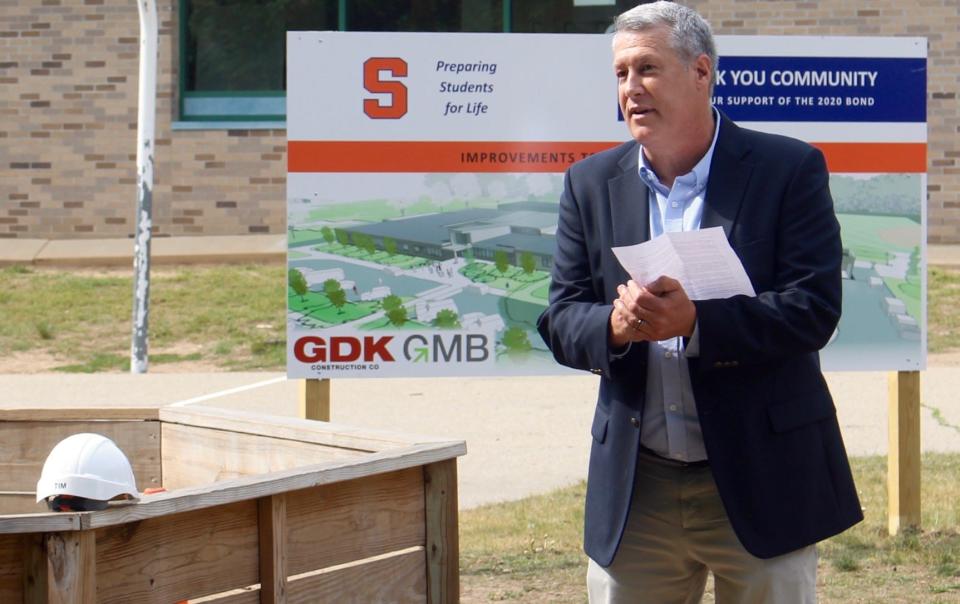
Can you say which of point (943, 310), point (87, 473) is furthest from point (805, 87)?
point (943, 310)

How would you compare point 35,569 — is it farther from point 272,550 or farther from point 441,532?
point 441,532

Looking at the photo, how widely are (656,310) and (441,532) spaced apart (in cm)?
120

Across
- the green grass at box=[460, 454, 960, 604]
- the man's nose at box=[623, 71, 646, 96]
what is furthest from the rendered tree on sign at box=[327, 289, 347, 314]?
the man's nose at box=[623, 71, 646, 96]

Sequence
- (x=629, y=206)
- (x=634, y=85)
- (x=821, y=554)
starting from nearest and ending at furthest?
1. (x=634, y=85)
2. (x=629, y=206)
3. (x=821, y=554)

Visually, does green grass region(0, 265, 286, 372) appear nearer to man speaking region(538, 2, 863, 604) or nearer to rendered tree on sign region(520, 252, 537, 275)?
rendered tree on sign region(520, 252, 537, 275)

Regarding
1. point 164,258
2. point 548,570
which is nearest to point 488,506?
point 548,570

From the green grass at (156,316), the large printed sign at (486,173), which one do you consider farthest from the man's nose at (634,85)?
the green grass at (156,316)

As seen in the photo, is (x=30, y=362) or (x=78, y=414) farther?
(x=30, y=362)

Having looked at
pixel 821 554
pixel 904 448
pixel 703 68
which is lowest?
pixel 821 554

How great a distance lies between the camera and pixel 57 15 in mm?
15352

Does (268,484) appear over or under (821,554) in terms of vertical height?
over

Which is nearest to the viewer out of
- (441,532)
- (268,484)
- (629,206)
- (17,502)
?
(629,206)

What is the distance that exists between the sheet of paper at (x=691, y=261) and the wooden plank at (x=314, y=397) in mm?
3009

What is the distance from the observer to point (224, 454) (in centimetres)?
436
